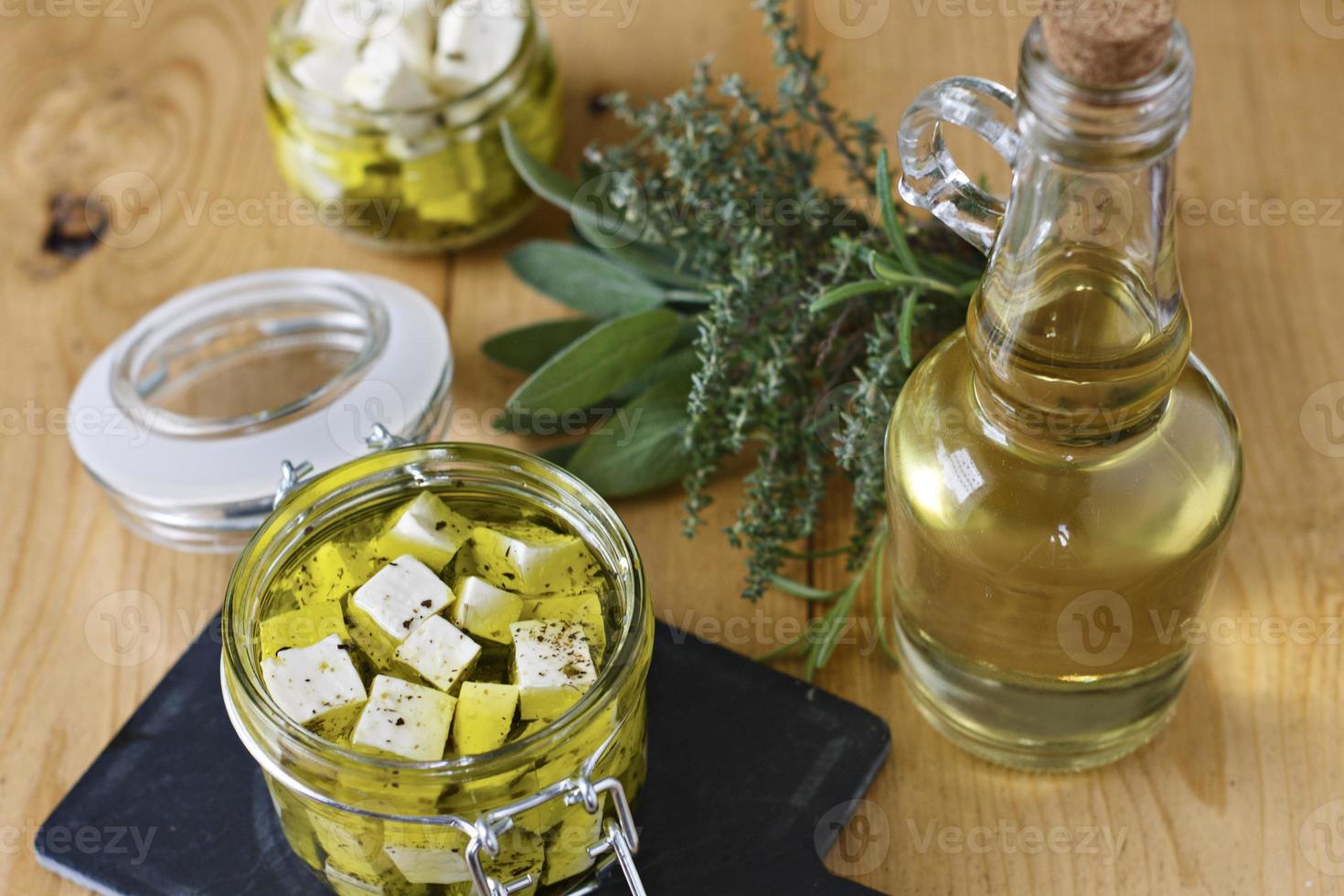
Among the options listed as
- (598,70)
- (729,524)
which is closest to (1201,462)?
(729,524)

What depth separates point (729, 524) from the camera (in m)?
0.83

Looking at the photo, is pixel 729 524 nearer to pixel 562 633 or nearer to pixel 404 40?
pixel 562 633

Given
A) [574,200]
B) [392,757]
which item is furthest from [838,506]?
[392,757]

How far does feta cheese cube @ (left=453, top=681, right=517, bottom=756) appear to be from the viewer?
1.93 feet

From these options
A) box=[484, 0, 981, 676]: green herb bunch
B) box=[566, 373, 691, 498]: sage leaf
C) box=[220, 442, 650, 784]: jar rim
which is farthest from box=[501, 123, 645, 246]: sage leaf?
box=[220, 442, 650, 784]: jar rim

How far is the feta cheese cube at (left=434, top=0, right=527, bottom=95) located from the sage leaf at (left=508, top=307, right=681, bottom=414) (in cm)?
22

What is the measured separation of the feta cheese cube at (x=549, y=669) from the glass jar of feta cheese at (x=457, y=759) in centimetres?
1

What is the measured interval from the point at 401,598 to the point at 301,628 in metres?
0.04

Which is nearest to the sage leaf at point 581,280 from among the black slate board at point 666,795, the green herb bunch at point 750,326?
the green herb bunch at point 750,326

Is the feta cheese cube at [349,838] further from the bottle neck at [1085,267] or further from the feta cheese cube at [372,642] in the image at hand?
the bottle neck at [1085,267]

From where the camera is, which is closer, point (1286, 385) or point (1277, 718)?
point (1277, 718)

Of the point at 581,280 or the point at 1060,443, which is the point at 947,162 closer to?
the point at 1060,443

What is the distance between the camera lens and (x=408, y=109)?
0.88 meters

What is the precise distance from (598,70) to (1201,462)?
0.61m
